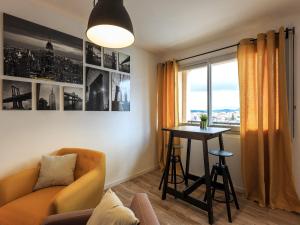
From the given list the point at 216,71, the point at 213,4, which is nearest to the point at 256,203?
the point at 216,71

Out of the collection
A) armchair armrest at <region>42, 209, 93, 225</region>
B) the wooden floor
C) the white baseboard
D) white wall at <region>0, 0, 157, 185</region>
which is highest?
white wall at <region>0, 0, 157, 185</region>

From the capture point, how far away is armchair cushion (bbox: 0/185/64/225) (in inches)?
51.6

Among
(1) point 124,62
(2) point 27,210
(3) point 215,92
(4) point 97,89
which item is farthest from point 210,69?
(2) point 27,210

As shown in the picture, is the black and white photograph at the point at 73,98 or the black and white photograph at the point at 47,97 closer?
the black and white photograph at the point at 47,97

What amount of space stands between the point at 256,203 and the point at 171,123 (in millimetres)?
1855

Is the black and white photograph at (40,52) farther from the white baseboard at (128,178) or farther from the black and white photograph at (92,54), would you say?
the white baseboard at (128,178)

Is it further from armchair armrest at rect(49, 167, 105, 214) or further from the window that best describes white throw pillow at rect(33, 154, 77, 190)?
the window

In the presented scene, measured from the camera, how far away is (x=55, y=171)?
1.88 metres

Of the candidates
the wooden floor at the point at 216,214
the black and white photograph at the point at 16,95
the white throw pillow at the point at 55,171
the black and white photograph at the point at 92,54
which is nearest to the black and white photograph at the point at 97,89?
the black and white photograph at the point at 92,54

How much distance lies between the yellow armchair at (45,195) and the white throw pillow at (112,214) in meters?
0.54

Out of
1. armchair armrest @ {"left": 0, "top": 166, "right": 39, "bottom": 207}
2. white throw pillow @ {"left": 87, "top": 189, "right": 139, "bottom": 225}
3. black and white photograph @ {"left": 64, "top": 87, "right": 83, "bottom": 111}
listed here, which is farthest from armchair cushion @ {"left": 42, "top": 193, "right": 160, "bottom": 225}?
black and white photograph @ {"left": 64, "top": 87, "right": 83, "bottom": 111}

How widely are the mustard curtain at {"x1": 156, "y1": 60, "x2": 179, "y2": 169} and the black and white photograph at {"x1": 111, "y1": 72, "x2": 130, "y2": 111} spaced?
2.77 ft

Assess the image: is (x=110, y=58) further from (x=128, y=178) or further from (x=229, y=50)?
(x=128, y=178)

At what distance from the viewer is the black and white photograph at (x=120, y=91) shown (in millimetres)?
2906
